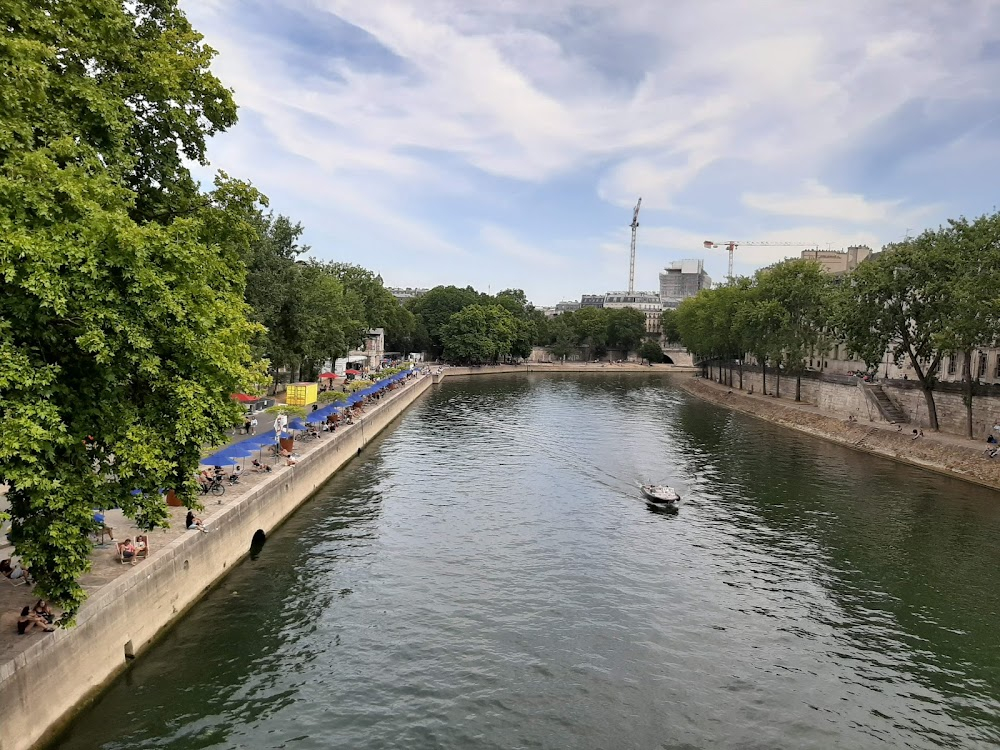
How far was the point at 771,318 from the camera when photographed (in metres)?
84.6

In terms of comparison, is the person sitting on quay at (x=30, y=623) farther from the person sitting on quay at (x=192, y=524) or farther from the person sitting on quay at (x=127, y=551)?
the person sitting on quay at (x=192, y=524)

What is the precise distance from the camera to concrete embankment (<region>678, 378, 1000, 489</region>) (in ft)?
160

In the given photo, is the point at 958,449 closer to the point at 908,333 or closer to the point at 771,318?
the point at 908,333

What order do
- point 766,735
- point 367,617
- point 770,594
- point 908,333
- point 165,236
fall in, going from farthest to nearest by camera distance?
1. point 908,333
2. point 770,594
3. point 367,617
4. point 766,735
5. point 165,236

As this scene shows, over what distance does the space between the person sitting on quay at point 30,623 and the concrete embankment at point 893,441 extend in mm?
54972

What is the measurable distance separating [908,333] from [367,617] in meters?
56.3

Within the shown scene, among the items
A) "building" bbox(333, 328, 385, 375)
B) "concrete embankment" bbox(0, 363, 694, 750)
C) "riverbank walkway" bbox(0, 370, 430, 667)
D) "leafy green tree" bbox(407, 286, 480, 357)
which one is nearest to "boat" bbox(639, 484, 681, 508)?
"concrete embankment" bbox(0, 363, 694, 750)

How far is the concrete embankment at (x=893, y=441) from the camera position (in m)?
48.9

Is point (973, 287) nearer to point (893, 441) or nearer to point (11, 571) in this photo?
point (893, 441)

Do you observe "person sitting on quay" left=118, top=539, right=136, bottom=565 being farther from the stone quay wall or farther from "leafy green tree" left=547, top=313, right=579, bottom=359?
"leafy green tree" left=547, top=313, right=579, bottom=359

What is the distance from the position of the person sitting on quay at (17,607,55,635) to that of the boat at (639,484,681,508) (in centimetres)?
3154

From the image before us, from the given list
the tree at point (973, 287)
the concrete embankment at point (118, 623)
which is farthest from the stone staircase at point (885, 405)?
the concrete embankment at point (118, 623)

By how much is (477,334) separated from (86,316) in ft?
445

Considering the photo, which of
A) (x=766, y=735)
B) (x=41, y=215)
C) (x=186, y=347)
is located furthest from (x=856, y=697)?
(x=41, y=215)
